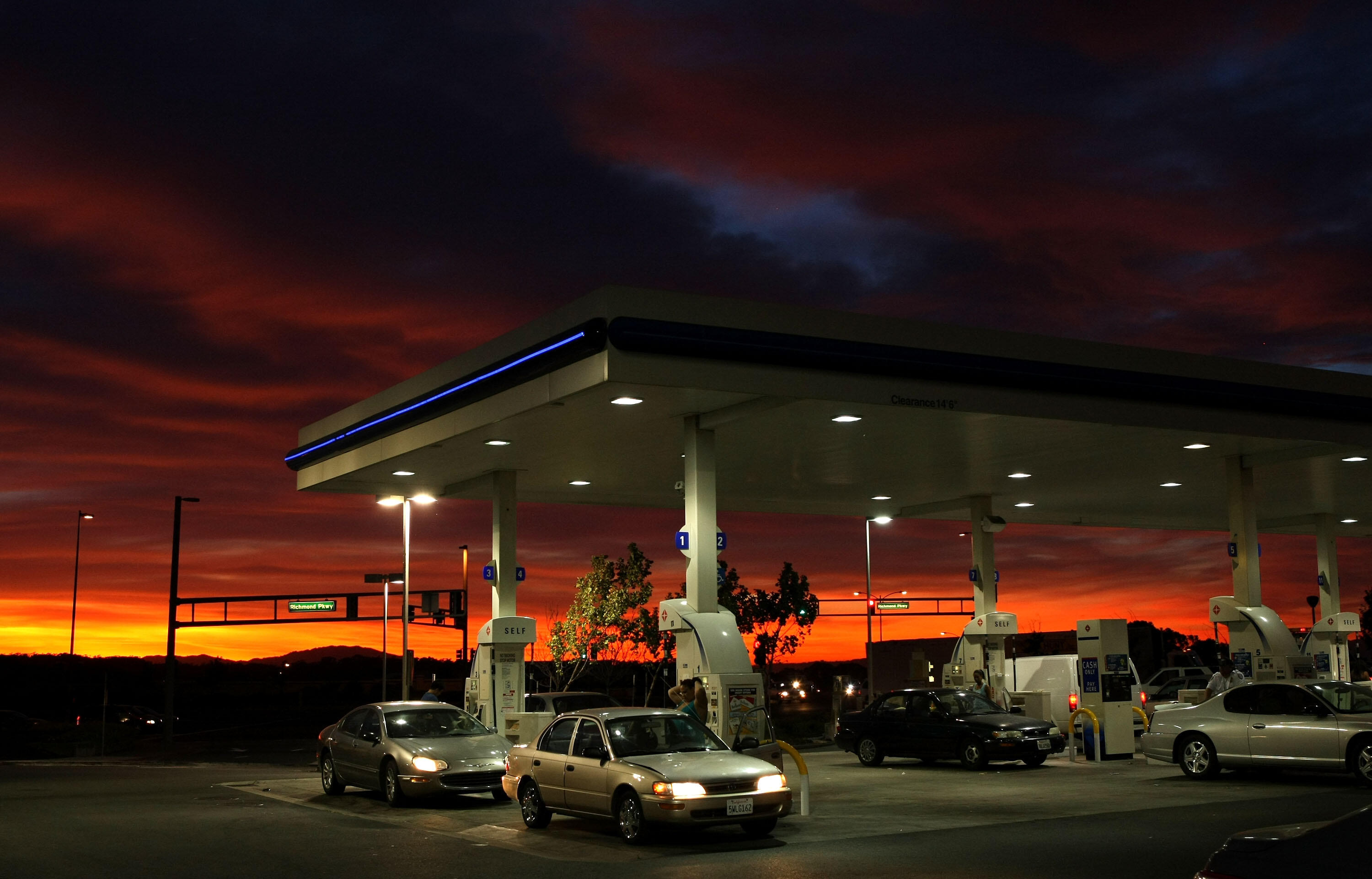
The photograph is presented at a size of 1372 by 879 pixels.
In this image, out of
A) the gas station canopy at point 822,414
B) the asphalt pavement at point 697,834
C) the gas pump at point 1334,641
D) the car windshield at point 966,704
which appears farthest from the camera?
the gas pump at point 1334,641

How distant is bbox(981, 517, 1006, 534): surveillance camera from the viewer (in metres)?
30.1

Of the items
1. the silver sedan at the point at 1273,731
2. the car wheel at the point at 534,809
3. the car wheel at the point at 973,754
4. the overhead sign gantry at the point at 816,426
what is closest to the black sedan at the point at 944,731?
the car wheel at the point at 973,754

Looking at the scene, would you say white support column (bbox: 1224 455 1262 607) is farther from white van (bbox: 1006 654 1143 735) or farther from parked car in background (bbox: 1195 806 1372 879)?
parked car in background (bbox: 1195 806 1372 879)

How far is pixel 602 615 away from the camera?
47.8 meters

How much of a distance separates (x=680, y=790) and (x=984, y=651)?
18424mm

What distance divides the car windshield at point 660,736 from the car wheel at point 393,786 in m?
4.66

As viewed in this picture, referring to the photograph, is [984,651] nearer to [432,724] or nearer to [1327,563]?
[1327,563]

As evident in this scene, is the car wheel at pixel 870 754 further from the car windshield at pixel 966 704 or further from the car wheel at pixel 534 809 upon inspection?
the car wheel at pixel 534 809

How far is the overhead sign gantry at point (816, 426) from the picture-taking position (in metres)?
17.1

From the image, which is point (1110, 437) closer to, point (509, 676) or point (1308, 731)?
point (1308, 731)

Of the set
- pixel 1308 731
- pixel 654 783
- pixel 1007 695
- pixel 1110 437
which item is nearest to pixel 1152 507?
pixel 1007 695

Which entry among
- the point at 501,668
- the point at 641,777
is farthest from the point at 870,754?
the point at 641,777

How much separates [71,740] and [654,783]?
1650 inches

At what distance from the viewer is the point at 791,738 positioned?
4062cm
